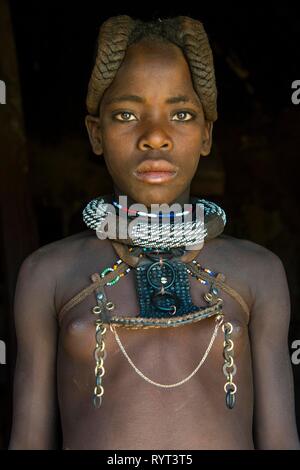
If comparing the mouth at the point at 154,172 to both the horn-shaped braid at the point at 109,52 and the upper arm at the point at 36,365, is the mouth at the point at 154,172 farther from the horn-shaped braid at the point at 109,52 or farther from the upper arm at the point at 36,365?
the upper arm at the point at 36,365

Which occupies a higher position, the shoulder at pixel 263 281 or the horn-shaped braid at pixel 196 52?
the horn-shaped braid at pixel 196 52

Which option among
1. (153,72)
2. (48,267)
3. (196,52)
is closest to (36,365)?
(48,267)

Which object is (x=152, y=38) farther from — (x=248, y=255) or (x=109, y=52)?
(x=248, y=255)

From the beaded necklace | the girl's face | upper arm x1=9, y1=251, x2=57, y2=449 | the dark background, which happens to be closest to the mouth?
the girl's face

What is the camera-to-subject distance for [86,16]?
3.96m

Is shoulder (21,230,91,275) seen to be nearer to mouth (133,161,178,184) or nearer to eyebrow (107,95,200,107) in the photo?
mouth (133,161,178,184)

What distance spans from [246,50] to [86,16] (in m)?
0.78

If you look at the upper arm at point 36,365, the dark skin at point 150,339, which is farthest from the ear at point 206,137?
the upper arm at point 36,365

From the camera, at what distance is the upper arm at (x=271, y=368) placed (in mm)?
2248

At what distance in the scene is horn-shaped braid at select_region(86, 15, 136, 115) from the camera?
2.20 metres

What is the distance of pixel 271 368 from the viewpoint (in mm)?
2268

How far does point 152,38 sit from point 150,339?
80 centimetres

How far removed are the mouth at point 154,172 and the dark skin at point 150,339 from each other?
0.05ft

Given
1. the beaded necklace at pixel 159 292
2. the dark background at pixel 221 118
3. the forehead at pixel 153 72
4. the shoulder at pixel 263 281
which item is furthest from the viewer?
the dark background at pixel 221 118
